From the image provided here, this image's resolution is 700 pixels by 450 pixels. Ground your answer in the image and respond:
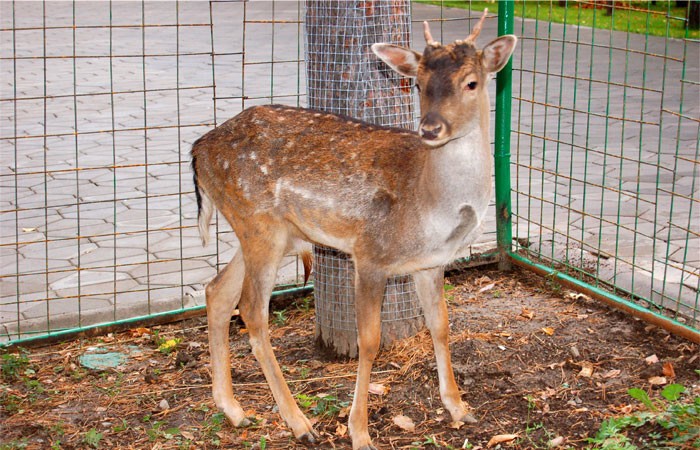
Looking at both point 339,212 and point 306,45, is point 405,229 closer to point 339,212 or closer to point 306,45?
point 339,212

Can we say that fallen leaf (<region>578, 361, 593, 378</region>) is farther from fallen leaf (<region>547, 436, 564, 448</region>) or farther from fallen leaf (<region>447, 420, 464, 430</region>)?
fallen leaf (<region>447, 420, 464, 430</region>)

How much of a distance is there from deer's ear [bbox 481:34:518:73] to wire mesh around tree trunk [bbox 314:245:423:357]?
170 centimetres

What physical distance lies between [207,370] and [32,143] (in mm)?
5726

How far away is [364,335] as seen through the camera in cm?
448

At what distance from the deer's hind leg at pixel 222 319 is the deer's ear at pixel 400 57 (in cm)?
135

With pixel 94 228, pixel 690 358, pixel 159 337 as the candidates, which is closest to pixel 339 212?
pixel 159 337

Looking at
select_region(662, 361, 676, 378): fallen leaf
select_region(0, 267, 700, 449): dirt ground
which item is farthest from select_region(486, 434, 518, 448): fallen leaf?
select_region(662, 361, 676, 378): fallen leaf

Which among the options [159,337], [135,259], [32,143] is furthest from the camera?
[32,143]

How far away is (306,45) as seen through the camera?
5453mm

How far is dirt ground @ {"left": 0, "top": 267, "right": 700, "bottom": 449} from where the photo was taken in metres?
4.66

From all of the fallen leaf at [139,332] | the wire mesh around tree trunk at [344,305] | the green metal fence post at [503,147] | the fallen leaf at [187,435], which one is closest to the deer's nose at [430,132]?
the wire mesh around tree trunk at [344,305]

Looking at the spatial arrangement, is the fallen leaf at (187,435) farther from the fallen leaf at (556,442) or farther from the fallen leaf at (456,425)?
the fallen leaf at (556,442)

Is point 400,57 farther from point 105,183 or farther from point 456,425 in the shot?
point 105,183

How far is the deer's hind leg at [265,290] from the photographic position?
467cm
